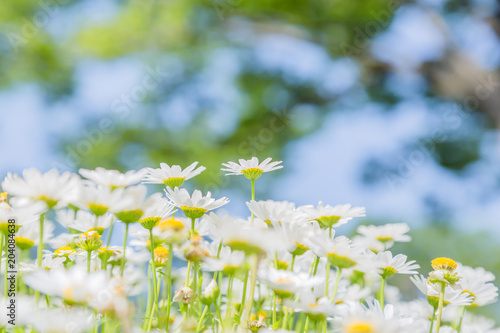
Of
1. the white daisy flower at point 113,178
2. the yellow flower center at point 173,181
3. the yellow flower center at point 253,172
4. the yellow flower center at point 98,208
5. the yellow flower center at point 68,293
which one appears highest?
the yellow flower center at point 253,172

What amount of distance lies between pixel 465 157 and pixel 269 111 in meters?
1.55

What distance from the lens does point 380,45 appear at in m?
3.84

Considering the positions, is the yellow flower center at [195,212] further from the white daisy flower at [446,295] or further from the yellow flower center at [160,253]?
the white daisy flower at [446,295]

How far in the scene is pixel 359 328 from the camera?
1.06ft

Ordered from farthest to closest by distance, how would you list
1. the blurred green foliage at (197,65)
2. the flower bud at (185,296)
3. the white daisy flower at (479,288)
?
the blurred green foliage at (197,65) → the white daisy flower at (479,288) → the flower bud at (185,296)

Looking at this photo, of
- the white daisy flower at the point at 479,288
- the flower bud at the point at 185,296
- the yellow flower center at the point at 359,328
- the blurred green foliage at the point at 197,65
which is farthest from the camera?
the blurred green foliage at the point at 197,65

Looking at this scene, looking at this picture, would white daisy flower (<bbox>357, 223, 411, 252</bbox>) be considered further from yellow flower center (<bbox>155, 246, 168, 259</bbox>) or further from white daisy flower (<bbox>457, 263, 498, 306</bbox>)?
yellow flower center (<bbox>155, 246, 168, 259</bbox>)

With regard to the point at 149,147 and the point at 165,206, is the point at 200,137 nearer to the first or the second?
the point at 149,147

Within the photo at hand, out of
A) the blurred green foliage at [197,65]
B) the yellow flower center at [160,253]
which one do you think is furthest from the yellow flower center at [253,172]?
the blurred green foliage at [197,65]

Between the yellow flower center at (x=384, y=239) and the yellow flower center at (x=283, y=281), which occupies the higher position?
the yellow flower center at (x=384, y=239)

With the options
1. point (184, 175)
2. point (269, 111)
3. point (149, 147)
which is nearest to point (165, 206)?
point (184, 175)

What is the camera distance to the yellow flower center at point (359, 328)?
32 centimetres

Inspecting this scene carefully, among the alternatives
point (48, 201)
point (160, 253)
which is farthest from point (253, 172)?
point (48, 201)

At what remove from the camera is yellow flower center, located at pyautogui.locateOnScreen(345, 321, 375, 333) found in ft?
1.06
